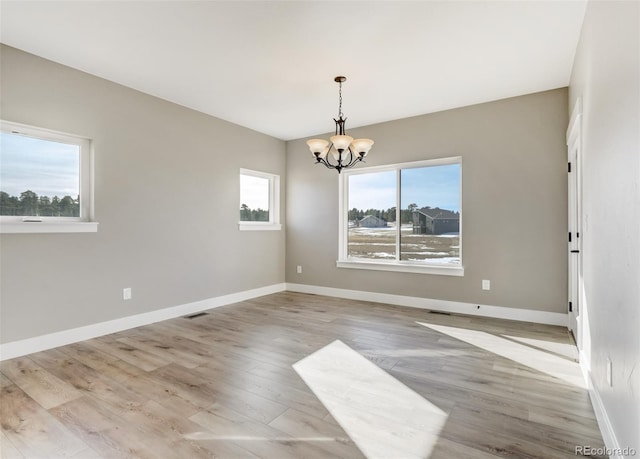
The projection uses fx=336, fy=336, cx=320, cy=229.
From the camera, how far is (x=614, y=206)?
5.32 ft

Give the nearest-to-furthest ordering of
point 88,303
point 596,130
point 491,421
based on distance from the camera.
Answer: point 491,421 → point 596,130 → point 88,303

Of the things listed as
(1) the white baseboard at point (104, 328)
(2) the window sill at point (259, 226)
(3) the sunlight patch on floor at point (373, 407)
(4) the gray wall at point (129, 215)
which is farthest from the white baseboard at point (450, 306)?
(3) the sunlight patch on floor at point (373, 407)

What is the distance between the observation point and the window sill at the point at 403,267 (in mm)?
4379

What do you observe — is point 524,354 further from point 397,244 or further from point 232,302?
point 232,302

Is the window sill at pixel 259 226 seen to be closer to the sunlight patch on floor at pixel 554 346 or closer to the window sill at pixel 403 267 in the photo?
the window sill at pixel 403 267

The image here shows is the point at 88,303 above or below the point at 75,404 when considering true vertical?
above

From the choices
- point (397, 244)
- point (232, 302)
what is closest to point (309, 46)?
point (397, 244)

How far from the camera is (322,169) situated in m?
5.55

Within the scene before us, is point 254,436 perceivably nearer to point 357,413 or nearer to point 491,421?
point 357,413

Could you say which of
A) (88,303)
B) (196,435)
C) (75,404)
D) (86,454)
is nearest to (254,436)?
(196,435)

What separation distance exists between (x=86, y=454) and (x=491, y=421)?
2142 millimetres

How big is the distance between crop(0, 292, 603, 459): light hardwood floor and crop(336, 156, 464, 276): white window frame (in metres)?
0.89

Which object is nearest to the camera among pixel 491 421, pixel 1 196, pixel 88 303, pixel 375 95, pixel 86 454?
pixel 86 454

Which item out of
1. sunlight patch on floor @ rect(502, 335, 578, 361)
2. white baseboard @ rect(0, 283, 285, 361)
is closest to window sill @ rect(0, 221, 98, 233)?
white baseboard @ rect(0, 283, 285, 361)
